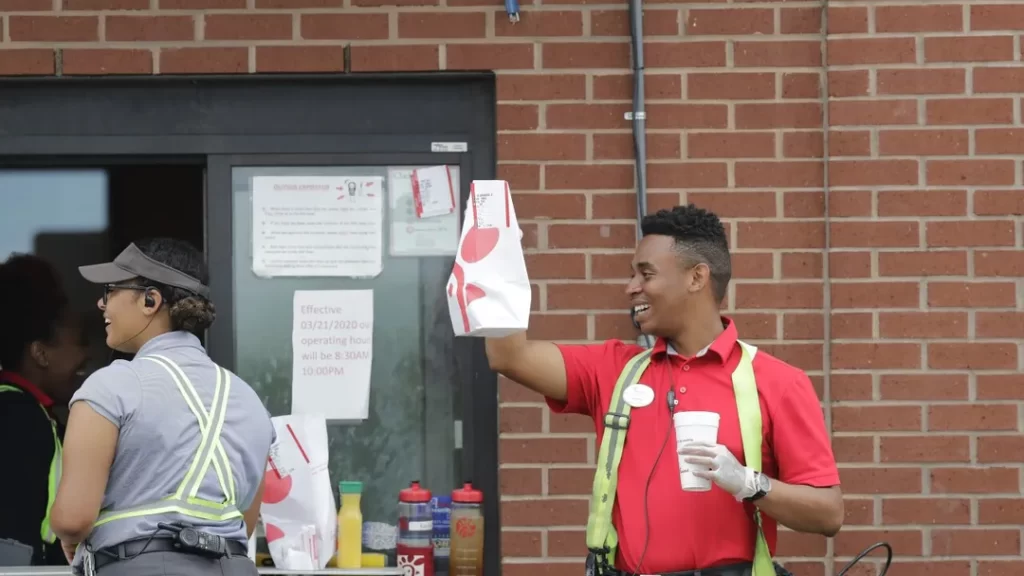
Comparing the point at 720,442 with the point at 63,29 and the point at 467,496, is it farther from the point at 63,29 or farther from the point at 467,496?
the point at 63,29

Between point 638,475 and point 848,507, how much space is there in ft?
4.76

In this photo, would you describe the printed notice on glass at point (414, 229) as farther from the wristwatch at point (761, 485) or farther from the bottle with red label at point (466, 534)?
the wristwatch at point (761, 485)

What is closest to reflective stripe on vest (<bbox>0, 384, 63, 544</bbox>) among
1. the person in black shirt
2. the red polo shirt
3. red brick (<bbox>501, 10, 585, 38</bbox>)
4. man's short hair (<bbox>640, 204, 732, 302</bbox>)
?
the person in black shirt

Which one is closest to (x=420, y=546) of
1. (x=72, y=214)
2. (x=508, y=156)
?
(x=508, y=156)

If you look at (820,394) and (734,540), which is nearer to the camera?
(734,540)

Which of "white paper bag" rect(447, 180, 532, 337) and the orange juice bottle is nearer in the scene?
"white paper bag" rect(447, 180, 532, 337)

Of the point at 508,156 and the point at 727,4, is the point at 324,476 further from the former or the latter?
the point at 727,4

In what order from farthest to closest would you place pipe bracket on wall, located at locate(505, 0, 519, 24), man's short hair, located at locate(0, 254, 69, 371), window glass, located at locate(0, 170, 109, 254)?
window glass, located at locate(0, 170, 109, 254) < man's short hair, located at locate(0, 254, 69, 371) < pipe bracket on wall, located at locate(505, 0, 519, 24)

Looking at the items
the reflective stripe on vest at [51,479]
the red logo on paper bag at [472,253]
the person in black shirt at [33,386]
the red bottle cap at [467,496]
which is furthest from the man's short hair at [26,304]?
the red logo on paper bag at [472,253]

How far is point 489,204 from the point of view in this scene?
13.0 feet

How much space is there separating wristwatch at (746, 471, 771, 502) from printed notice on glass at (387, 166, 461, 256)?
2.03 meters

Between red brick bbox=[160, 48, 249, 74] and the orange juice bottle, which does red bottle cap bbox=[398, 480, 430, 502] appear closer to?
the orange juice bottle

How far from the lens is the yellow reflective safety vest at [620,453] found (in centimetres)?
377

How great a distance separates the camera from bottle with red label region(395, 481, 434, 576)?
201 inches
